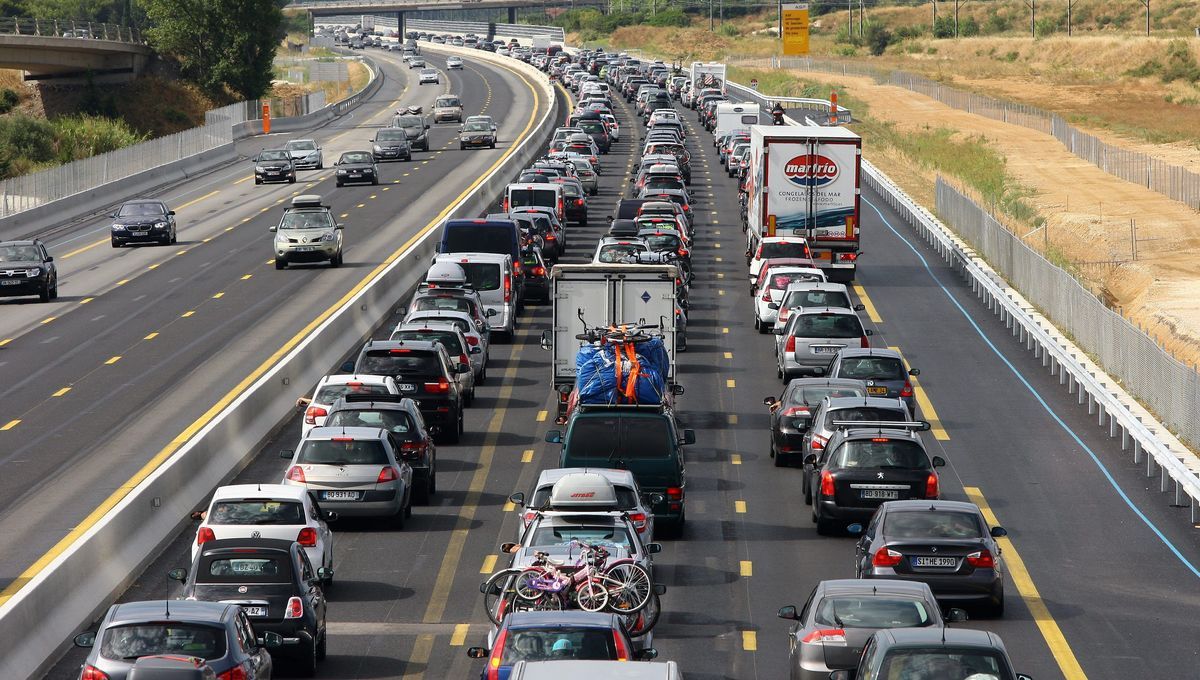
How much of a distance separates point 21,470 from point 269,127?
Result: 267ft

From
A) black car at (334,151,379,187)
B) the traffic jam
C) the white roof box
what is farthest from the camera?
black car at (334,151,379,187)

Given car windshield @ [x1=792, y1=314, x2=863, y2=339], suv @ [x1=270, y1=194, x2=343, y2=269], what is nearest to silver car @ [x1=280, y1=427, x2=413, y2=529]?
car windshield @ [x1=792, y1=314, x2=863, y2=339]

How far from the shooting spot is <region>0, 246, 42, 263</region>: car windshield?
46.9 metres

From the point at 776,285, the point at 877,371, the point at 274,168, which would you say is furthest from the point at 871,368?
the point at 274,168

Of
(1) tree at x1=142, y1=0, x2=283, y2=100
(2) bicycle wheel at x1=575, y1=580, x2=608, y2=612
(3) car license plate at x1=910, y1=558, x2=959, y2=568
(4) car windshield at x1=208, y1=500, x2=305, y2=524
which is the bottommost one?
(3) car license plate at x1=910, y1=558, x2=959, y2=568

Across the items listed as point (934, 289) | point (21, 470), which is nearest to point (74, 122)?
point (934, 289)

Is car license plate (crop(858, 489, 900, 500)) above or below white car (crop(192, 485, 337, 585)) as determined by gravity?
below

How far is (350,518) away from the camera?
25.3 m

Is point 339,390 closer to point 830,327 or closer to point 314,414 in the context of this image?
point 314,414

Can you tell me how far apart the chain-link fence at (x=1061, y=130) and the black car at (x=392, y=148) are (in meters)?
31.6

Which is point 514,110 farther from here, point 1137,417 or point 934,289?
point 1137,417

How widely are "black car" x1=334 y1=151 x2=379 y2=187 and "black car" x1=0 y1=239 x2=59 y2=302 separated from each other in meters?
28.6

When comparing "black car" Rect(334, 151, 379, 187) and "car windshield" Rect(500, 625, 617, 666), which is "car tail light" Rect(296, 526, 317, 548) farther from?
"black car" Rect(334, 151, 379, 187)

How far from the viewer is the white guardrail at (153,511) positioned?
1848cm
